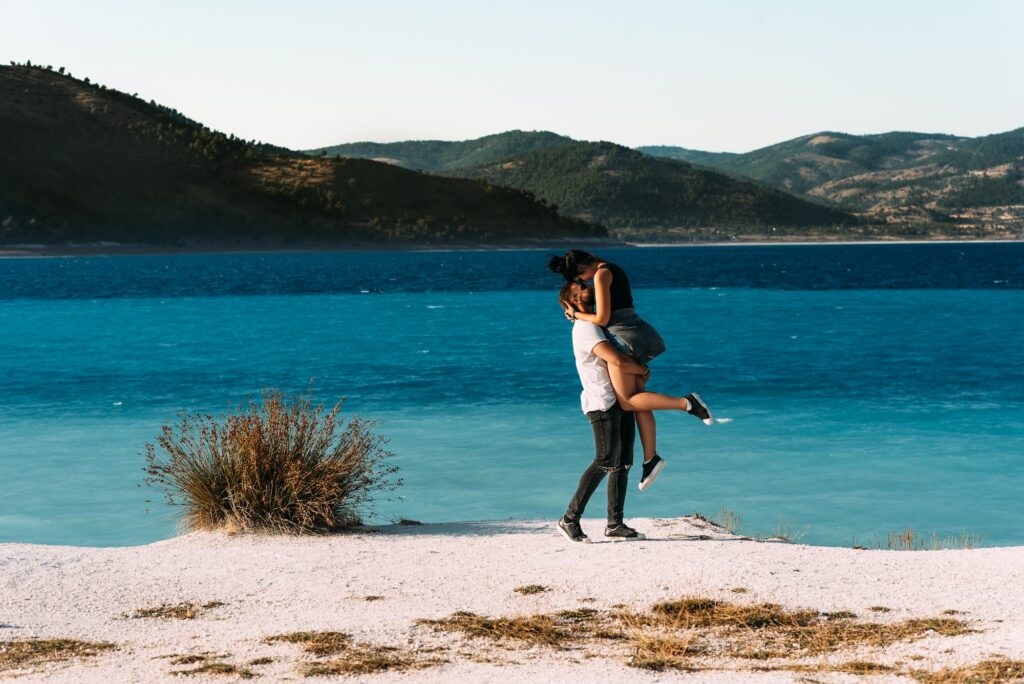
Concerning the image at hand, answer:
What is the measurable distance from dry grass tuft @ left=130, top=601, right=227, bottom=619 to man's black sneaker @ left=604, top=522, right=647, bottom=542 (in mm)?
2779

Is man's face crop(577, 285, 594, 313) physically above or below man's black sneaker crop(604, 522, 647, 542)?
above

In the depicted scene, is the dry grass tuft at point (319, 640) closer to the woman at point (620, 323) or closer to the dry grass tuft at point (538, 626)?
the dry grass tuft at point (538, 626)

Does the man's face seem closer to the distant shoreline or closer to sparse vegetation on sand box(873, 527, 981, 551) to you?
sparse vegetation on sand box(873, 527, 981, 551)

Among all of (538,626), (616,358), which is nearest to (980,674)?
(538,626)

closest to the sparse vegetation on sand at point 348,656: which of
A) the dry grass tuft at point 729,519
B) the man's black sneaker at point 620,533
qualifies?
the man's black sneaker at point 620,533

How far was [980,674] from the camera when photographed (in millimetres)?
4930

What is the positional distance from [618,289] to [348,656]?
311 centimetres

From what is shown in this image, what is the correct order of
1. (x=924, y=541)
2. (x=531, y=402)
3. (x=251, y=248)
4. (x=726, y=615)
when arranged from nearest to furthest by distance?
(x=726, y=615), (x=924, y=541), (x=531, y=402), (x=251, y=248)

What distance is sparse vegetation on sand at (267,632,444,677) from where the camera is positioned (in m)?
5.20

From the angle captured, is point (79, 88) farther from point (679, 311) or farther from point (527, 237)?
point (679, 311)

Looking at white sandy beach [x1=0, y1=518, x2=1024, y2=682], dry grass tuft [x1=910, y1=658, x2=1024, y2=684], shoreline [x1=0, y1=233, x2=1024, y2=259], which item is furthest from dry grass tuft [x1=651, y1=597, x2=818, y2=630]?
shoreline [x1=0, y1=233, x2=1024, y2=259]

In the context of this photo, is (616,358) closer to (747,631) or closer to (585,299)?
(585,299)

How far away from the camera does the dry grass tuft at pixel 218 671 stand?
5109mm

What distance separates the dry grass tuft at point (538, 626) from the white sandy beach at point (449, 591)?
12cm
